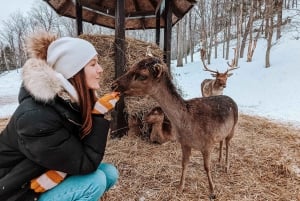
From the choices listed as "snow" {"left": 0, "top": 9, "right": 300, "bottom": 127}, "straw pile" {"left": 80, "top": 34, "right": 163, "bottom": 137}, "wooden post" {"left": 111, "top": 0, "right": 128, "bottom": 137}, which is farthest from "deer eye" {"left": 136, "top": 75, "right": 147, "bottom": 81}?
"snow" {"left": 0, "top": 9, "right": 300, "bottom": 127}

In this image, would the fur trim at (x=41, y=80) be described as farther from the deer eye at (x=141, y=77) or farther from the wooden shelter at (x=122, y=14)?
the wooden shelter at (x=122, y=14)

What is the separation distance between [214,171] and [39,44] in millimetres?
3033

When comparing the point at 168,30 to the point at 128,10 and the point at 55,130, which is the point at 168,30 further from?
the point at 55,130

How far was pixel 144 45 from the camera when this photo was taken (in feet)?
17.3

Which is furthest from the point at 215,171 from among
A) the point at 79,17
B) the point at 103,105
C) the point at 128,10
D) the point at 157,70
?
the point at 128,10

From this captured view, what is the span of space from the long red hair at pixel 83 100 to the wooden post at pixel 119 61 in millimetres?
2717

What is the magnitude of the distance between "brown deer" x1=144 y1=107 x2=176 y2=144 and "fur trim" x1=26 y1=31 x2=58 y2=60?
2936mm

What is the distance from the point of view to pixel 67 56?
71.9 inches

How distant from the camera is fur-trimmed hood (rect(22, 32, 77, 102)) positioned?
1.65 metres

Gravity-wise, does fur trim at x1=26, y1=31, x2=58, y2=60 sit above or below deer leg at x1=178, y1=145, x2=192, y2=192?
above

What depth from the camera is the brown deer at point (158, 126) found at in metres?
4.73

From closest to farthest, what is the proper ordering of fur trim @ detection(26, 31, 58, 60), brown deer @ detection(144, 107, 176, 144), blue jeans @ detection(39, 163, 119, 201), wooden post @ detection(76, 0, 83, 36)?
1. blue jeans @ detection(39, 163, 119, 201)
2. fur trim @ detection(26, 31, 58, 60)
3. brown deer @ detection(144, 107, 176, 144)
4. wooden post @ detection(76, 0, 83, 36)

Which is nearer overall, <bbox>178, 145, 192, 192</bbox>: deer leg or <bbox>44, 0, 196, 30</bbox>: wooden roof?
<bbox>178, 145, 192, 192</bbox>: deer leg

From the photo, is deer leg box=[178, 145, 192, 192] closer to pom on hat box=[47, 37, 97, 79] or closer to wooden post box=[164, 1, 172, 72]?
pom on hat box=[47, 37, 97, 79]
